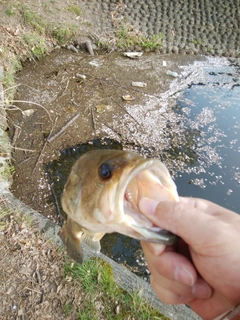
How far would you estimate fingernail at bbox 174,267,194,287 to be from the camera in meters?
1.68

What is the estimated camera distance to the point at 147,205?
1649 mm

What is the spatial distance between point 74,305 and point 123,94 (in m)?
4.86

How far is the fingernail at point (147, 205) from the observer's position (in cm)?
163

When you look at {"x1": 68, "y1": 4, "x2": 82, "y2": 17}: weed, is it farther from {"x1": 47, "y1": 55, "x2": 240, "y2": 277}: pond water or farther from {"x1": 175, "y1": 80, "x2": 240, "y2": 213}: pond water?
{"x1": 175, "y1": 80, "x2": 240, "y2": 213}: pond water

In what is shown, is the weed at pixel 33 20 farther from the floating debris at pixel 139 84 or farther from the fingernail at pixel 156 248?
the fingernail at pixel 156 248

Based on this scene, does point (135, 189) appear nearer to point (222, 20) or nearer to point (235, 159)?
point (235, 159)

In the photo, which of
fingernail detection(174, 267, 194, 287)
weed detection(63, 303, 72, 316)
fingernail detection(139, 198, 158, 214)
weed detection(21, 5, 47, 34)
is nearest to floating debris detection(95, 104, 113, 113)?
weed detection(21, 5, 47, 34)

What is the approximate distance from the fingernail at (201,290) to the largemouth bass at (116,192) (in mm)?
323

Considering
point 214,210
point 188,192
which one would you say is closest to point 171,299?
point 214,210

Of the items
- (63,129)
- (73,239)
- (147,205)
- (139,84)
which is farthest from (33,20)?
→ (147,205)

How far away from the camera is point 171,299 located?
194 centimetres

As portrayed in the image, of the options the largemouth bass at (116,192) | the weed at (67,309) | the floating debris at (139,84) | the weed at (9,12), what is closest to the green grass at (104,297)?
the weed at (67,309)

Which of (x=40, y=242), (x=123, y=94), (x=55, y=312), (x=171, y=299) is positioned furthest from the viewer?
(x=123, y=94)

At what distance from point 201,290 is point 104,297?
77.0 inches
